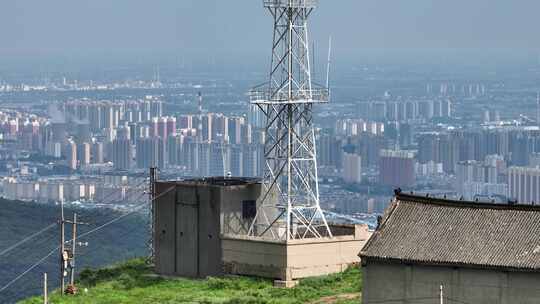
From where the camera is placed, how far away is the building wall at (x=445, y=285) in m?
26.5

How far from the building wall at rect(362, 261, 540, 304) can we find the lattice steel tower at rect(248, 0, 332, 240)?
17.9 ft

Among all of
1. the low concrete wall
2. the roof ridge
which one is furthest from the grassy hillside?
the roof ridge

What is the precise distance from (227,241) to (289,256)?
160 centimetres

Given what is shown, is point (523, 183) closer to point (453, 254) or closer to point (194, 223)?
point (194, 223)

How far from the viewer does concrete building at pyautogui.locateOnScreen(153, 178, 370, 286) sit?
32.3 metres

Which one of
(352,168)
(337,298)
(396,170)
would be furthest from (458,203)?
(352,168)

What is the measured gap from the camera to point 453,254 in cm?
2712

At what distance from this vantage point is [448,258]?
27.0 metres

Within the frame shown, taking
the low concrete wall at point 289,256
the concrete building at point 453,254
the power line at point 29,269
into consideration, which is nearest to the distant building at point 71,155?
the power line at point 29,269

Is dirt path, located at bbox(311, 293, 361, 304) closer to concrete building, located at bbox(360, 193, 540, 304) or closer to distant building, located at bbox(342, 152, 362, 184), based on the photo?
concrete building, located at bbox(360, 193, 540, 304)

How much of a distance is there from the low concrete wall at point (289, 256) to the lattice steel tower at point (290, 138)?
21.2 inches

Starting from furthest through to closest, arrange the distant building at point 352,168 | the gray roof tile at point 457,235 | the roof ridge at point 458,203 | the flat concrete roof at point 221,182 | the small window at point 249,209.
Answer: the distant building at point 352,168
the flat concrete roof at point 221,182
the small window at point 249,209
the roof ridge at point 458,203
the gray roof tile at point 457,235

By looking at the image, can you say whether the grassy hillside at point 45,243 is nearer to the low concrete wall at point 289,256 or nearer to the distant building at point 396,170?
the low concrete wall at point 289,256

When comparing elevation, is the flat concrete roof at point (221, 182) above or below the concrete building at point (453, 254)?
above
